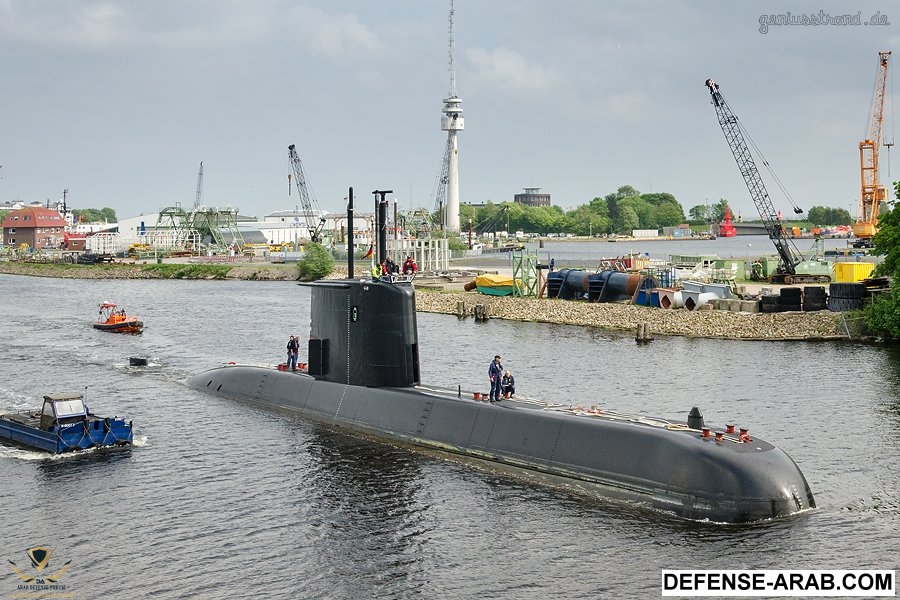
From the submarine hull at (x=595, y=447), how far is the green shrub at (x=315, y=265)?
8301cm

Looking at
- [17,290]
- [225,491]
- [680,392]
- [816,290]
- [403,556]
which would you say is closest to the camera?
Result: [403,556]

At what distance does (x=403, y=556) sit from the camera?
22.3 m

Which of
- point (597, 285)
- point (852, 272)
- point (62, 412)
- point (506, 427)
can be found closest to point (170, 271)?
point (597, 285)

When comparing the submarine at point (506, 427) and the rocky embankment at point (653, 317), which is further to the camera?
the rocky embankment at point (653, 317)

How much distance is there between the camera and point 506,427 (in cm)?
2817

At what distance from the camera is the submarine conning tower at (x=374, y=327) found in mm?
31625

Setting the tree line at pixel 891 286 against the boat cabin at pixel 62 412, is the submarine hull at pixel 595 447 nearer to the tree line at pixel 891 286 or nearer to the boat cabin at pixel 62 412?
the boat cabin at pixel 62 412

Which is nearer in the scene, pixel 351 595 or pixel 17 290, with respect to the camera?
pixel 351 595

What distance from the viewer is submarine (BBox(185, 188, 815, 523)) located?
23.0 metres

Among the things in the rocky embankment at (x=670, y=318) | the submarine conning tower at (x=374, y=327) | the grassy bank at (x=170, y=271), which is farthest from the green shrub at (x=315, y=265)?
the submarine conning tower at (x=374, y=327)

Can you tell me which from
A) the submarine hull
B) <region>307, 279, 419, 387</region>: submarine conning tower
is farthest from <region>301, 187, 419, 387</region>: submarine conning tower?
the submarine hull

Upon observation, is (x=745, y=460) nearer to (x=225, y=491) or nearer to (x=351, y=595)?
(x=351, y=595)

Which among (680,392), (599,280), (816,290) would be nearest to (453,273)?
(599,280)

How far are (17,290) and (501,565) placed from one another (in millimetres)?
97168
